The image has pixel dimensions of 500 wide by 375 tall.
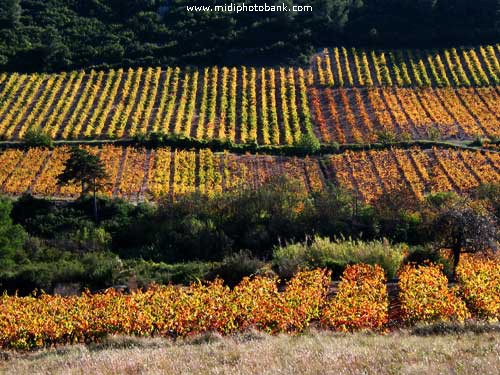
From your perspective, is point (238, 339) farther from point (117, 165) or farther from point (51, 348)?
point (117, 165)

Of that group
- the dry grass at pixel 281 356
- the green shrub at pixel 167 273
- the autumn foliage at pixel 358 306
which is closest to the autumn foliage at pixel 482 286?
the autumn foliage at pixel 358 306

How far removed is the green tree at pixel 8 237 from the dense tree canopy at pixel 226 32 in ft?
127

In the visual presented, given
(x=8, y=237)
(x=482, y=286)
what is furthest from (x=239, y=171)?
(x=482, y=286)

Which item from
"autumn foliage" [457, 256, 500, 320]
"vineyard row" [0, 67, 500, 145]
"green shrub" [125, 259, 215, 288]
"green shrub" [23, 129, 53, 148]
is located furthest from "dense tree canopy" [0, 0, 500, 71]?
"autumn foliage" [457, 256, 500, 320]

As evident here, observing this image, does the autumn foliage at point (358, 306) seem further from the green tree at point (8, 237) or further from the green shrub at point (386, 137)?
the green shrub at point (386, 137)

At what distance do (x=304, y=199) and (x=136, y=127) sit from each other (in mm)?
22293

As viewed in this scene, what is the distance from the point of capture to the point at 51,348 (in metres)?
12.3

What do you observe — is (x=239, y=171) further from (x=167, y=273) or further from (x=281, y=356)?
(x=281, y=356)

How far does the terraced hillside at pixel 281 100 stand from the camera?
44625 millimetres

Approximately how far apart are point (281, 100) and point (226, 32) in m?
17.5

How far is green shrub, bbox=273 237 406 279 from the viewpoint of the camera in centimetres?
1791

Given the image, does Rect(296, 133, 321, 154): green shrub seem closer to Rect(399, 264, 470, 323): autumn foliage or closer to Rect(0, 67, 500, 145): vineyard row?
Rect(0, 67, 500, 145): vineyard row

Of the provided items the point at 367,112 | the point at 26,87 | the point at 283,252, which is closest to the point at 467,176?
the point at 367,112

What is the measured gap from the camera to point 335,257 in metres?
19.1
